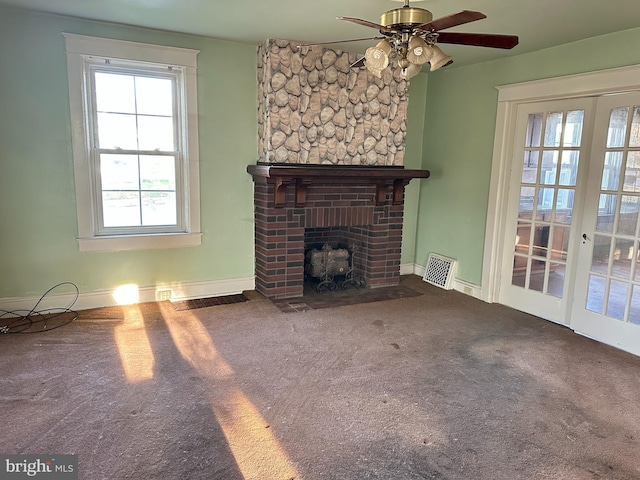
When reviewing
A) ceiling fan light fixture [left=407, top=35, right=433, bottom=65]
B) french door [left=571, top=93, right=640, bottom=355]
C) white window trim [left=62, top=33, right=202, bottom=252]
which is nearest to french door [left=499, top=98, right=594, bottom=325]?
french door [left=571, top=93, right=640, bottom=355]

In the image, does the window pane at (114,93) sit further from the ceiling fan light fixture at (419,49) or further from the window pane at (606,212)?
the window pane at (606,212)

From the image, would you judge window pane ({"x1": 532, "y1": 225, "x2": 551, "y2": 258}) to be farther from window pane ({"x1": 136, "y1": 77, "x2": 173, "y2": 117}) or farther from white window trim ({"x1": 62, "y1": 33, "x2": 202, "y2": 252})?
window pane ({"x1": 136, "y1": 77, "x2": 173, "y2": 117})

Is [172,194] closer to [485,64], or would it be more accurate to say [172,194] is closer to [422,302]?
[422,302]

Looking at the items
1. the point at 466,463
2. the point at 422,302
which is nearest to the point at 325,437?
the point at 466,463

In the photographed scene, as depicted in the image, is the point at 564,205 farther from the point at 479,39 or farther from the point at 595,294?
the point at 479,39

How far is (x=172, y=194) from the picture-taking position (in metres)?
4.35

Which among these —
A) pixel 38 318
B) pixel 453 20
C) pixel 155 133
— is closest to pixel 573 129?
pixel 453 20

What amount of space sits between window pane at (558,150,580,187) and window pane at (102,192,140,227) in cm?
392

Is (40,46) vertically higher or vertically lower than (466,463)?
higher

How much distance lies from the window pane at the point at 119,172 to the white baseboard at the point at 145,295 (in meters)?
0.99

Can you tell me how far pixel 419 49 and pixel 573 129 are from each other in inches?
90.4

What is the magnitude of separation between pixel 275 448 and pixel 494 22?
3312 mm

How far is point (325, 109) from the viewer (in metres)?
4.52

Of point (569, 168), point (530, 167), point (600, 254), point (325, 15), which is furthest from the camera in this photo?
point (530, 167)
